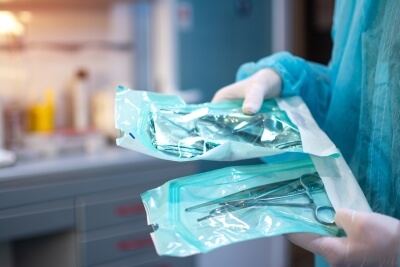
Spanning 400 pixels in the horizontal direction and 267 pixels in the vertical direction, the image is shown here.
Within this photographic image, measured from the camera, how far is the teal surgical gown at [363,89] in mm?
578

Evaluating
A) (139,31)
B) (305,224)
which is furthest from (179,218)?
(139,31)

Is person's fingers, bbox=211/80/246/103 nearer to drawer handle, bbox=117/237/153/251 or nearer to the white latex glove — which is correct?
the white latex glove

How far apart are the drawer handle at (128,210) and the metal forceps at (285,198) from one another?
0.80 meters

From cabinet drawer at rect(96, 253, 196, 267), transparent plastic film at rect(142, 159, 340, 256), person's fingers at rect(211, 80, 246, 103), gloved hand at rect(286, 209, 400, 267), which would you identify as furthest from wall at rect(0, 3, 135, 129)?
gloved hand at rect(286, 209, 400, 267)

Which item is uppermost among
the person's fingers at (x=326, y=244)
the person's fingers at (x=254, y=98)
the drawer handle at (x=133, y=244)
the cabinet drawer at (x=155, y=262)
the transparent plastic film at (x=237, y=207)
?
the person's fingers at (x=254, y=98)

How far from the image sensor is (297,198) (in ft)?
1.82

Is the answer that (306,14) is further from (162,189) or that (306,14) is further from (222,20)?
(162,189)

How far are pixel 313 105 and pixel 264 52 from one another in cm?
133

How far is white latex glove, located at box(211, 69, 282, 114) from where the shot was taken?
2.08ft

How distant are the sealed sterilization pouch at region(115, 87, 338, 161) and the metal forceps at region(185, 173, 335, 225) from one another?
0.04 meters

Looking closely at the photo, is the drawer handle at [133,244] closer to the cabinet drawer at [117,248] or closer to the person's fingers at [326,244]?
the cabinet drawer at [117,248]

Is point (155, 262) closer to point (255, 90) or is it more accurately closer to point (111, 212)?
point (111, 212)

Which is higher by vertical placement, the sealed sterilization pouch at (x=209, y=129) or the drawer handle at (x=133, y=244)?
the sealed sterilization pouch at (x=209, y=129)

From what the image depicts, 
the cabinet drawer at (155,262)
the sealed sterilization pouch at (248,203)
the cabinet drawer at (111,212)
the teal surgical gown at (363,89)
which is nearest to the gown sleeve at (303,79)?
the teal surgical gown at (363,89)
